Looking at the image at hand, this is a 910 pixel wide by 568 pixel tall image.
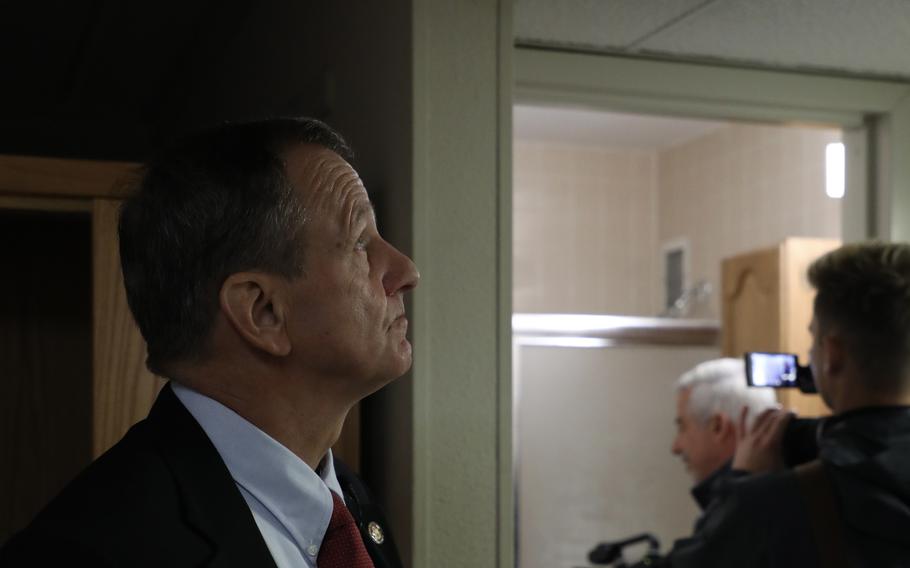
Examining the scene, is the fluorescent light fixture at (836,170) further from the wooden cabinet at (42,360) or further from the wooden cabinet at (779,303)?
the wooden cabinet at (42,360)

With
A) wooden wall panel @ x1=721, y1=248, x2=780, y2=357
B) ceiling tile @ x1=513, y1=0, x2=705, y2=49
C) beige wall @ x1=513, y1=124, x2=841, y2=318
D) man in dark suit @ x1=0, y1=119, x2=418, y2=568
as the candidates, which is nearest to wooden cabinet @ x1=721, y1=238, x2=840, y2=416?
wooden wall panel @ x1=721, y1=248, x2=780, y2=357

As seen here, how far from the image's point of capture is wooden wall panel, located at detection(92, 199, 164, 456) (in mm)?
1454

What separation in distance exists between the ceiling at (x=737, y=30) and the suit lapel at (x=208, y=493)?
861 mm

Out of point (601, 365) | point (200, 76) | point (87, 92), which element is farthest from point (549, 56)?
point (601, 365)

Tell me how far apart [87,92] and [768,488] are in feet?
8.02

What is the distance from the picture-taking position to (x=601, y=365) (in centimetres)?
378

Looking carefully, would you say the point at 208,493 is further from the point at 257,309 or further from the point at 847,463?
the point at 847,463

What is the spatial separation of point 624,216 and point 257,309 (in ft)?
13.1

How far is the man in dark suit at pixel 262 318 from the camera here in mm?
961

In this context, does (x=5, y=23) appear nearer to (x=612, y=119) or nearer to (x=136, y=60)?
(x=136, y=60)

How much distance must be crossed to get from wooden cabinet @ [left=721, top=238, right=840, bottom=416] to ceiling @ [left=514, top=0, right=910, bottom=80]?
2.62 ft

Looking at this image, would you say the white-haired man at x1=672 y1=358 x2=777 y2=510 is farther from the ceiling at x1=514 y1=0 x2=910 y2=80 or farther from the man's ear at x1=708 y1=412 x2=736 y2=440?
the ceiling at x1=514 y1=0 x2=910 y2=80

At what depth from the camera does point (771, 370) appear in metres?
1.65

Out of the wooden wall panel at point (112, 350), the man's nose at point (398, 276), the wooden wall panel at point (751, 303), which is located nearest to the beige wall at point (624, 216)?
the wooden wall panel at point (751, 303)
